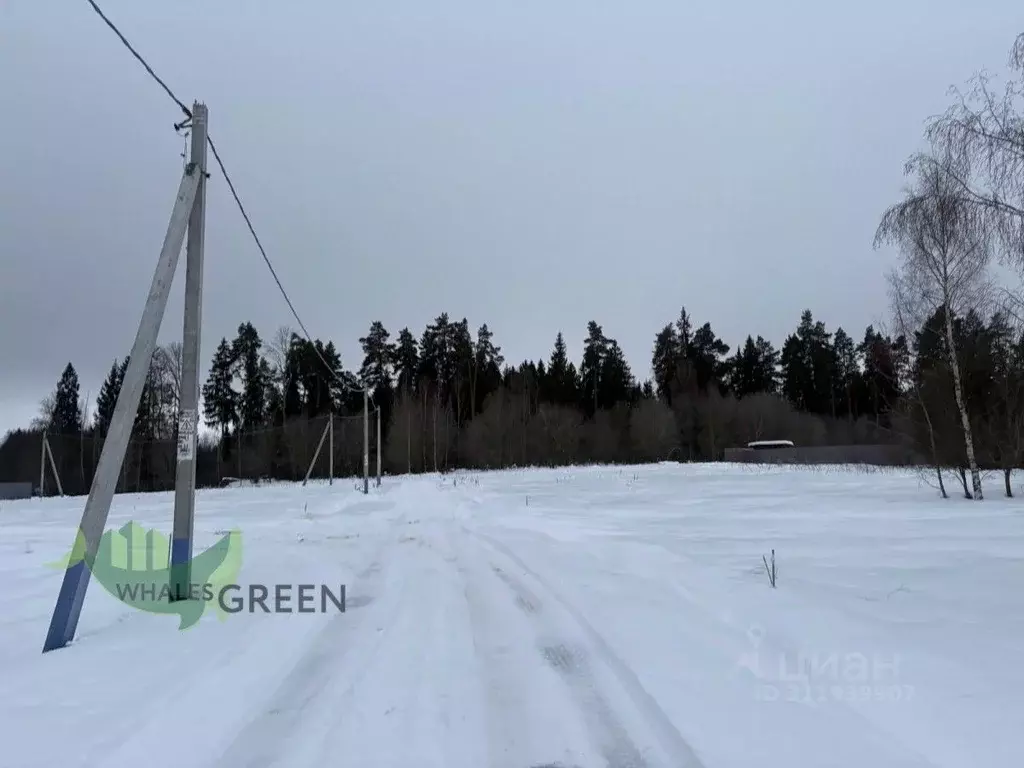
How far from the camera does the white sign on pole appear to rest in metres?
6.01

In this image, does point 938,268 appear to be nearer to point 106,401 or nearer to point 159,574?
point 159,574

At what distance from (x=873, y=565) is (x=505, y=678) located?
15.5 ft

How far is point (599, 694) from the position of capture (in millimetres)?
3646

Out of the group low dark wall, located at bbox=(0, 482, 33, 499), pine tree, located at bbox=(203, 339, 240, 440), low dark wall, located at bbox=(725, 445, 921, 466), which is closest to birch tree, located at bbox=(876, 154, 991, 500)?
low dark wall, located at bbox=(725, 445, 921, 466)

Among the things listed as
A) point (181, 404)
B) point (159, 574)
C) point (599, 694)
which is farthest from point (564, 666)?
point (159, 574)

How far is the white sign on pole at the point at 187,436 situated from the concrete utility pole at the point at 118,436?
94 cm

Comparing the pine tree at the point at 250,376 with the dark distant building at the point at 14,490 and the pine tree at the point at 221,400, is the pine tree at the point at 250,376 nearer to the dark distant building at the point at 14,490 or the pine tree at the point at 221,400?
the pine tree at the point at 221,400

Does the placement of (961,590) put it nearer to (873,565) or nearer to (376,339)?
(873,565)

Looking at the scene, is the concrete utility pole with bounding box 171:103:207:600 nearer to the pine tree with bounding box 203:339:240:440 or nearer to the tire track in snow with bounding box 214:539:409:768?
the tire track in snow with bounding box 214:539:409:768

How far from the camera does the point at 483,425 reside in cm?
5266

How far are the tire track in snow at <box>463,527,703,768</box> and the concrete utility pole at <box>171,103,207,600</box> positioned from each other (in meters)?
3.24

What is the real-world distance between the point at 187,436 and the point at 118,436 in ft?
4.00

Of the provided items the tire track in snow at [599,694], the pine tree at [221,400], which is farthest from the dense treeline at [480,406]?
the tire track in snow at [599,694]

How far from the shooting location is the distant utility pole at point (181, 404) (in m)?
4.52
